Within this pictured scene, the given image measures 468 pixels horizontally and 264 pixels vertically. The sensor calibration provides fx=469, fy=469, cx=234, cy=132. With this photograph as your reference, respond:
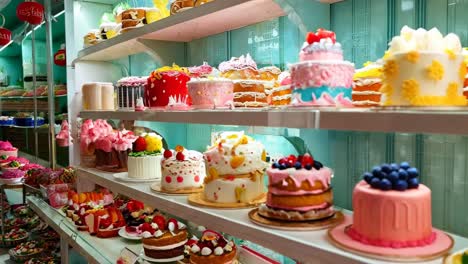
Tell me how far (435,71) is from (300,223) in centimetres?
60

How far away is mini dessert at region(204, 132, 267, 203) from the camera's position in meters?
1.80

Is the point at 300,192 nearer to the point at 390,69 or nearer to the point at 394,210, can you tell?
the point at 394,210

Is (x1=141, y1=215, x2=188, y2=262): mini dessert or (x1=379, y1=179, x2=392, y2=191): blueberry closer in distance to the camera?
(x1=379, y1=179, x2=392, y2=191): blueberry

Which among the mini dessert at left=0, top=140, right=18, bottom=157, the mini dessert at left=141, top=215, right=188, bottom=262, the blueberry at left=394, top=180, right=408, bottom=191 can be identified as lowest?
the mini dessert at left=141, top=215, right=188, bottom=262

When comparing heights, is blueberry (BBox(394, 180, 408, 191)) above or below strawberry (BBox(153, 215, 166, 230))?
above

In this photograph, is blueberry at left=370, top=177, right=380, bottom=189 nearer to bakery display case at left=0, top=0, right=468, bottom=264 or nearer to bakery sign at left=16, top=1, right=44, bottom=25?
bakery display case at left=0, top=0, right=468, bottom=264

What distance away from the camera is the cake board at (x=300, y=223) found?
1.40 metres

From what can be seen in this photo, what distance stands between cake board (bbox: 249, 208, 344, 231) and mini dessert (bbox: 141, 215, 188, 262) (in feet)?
3.09

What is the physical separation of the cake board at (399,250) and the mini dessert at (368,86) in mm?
390

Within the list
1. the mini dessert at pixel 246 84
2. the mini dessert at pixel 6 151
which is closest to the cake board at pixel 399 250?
the mini dessert at pixel 246 84

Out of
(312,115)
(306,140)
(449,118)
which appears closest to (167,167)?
(306,140)

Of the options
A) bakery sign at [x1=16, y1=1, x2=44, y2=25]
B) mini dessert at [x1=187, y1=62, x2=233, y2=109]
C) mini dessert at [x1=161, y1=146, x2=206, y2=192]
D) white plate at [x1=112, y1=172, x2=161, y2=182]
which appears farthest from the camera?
bakery sign at [x1=16, y1=1, x2=44, y2=25]

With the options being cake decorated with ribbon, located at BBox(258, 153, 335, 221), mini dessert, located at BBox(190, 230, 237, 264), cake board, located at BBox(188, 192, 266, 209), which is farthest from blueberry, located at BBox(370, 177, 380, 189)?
mini dessert, located at BBox(190, 230, 237, 264)

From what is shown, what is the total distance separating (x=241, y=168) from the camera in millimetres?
1811
